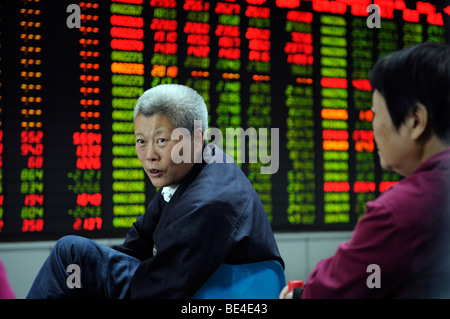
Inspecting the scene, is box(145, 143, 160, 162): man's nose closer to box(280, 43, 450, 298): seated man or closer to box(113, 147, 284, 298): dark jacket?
box(113, 147, 284, 298): dark jacket

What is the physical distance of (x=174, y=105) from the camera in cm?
142

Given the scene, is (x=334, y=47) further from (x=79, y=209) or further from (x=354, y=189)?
(x=79, y=209)

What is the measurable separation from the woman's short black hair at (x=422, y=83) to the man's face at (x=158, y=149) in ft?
2.48

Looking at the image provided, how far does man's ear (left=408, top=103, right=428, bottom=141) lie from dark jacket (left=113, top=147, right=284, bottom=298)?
23.6 inches

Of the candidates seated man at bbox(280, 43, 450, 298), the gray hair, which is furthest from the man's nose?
seated man at bbox(280, 43, 450, 298)

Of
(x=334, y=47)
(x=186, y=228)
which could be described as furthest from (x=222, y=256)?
(x=334, y=47)

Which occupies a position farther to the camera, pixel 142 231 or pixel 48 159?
pixel 48 159

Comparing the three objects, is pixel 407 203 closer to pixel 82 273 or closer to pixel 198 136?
pixel 198 136

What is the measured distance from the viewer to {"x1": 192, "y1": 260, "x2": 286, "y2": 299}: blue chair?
1245 millimetres

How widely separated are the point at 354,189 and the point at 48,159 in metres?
1.76

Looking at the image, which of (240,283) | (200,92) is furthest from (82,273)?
(200,92)

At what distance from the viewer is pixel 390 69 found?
0.85m

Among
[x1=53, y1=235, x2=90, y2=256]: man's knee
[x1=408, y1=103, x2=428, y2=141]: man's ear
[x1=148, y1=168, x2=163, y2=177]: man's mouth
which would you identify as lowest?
[x1=53, y1=235, x2=90, y2=256]: man's knee

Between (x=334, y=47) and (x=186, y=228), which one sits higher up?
(x=334, y=47)
